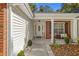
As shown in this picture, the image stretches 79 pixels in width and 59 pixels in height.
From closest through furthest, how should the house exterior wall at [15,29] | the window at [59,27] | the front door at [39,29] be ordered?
the house exterior wall at [15,29] → the window at [59,27] → the front door at [39,29]

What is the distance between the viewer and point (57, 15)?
848 inches

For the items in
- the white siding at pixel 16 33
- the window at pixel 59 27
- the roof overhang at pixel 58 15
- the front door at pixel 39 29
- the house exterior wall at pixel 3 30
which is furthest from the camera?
the front door at pixel 39 29

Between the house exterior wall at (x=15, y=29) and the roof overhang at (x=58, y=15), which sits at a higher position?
the roof overhang at (x=58, y=15)

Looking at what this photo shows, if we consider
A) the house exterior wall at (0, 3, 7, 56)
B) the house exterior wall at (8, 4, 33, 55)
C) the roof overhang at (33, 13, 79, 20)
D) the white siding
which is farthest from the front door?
the house exterior wall at (0, 3, 7, 56)

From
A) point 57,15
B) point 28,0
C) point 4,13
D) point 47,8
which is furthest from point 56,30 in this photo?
point 47,8

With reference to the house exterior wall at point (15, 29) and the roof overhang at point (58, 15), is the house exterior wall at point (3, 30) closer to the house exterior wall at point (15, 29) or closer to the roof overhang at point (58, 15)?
the house exterior wall at point (15, 29)

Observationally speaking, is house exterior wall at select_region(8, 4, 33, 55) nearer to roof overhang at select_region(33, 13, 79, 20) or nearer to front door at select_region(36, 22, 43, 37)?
roof overhang at select_region(33, 13, 79, 20)

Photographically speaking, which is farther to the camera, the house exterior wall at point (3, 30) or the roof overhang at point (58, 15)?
the roof overhang at point (58, 15)

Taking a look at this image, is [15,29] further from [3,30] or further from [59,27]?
[59,27]

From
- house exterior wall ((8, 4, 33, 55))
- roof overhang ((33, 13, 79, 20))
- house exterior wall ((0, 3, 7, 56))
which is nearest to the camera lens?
house exterior wall ((0, 3, 7, 56))

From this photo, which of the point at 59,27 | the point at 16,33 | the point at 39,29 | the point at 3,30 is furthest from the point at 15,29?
the point at 39,29

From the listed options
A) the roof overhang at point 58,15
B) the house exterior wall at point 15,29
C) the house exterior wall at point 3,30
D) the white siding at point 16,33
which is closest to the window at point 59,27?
the roof overhang at point 58,15

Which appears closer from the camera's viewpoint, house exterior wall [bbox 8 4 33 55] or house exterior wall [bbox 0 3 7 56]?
house exterior wall [bbox 0 3 7 56]

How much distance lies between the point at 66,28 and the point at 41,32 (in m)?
4.34
